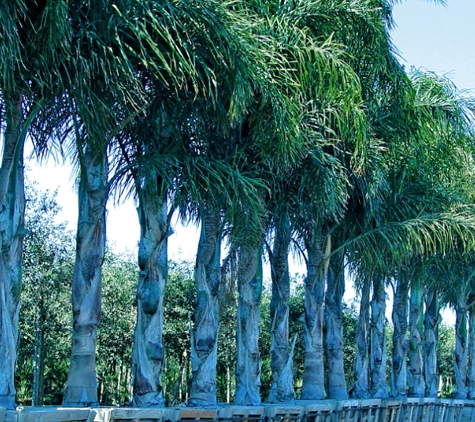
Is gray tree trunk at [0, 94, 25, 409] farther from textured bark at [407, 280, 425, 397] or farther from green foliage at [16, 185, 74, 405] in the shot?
textured bark at [407, 280, 425, 397]

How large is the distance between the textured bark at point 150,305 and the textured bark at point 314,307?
24.3 feet

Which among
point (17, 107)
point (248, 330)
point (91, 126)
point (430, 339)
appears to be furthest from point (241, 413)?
point (430, 339)

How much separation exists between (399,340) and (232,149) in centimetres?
1483

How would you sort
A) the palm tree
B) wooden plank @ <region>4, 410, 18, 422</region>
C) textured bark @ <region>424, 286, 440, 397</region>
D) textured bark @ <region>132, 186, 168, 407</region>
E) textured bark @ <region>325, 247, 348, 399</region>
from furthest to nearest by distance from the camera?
textured bark @ <region>424, 286, 440, 397</region> → textured bark @ <region>325, 247, 348, 399</region> → textured bark @ <region>132, 186, 168, 407</region> → the palm tree → wooden plank @ <region>4, 410, 18, 422</region>

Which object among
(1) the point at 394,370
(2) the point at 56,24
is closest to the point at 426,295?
(1) the point at 394,370

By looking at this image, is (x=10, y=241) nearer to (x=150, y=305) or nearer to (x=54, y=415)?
(x=54, y=415)

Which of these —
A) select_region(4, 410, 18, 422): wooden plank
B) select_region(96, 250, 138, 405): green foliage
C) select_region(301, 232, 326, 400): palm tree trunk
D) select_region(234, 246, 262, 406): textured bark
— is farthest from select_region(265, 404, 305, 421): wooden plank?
select_region(96, 250, 138, 405): green foliage

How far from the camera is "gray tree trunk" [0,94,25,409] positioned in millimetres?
11453

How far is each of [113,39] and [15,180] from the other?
2.36 meters

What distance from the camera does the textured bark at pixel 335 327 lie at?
22.9 metres

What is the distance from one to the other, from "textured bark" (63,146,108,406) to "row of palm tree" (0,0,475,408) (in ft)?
0.09

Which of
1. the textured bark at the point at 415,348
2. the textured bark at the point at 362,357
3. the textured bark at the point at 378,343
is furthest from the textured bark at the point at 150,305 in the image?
the textured bark at the point at 415,348

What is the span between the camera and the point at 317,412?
1762cm

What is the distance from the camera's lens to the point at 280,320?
2047 cm
